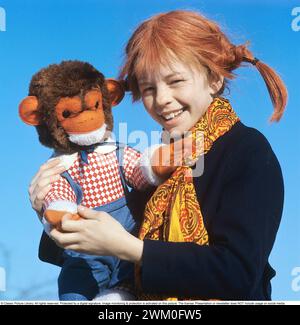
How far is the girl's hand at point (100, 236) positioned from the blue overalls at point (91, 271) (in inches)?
4.3

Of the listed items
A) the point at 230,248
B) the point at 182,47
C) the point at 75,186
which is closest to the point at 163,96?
the point at 182,47

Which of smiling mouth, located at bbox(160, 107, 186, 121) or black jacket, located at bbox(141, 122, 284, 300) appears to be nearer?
black jacket, located at bbox(141, 122, 284, 300)

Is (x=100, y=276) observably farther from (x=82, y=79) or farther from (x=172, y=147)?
(x=82, y=79)

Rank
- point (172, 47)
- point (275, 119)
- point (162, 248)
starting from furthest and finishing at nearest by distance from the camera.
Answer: point (275, 119) → point (172, 47) → point (162, 248)

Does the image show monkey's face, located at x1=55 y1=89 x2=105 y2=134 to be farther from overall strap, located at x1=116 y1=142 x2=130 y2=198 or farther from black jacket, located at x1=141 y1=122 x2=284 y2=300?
black jacket, located at x1=141 y1=122 x2=284 y2=300

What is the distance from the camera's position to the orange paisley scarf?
67.1 inches

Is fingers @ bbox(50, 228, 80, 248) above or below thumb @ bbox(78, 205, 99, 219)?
below

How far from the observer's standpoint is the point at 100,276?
179 centimetres

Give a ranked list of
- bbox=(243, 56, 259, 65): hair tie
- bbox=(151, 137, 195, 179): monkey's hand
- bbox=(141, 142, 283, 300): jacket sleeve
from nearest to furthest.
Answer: bbox=(141, 142, 283, 300): jacket sleeve
bbox=(151, 137, 195, 179): monkey's hand
bbox=(243, 56, 259, 65): hair tie

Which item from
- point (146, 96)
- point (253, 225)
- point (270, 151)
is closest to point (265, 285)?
point (253, 225)

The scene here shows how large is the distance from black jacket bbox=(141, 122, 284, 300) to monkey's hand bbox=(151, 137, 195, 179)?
61mm

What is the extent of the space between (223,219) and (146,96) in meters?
0.45

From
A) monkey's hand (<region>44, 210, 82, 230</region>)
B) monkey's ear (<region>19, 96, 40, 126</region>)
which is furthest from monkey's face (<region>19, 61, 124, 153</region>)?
monkey's hand (<region>44, 210, 82, 230</region>)

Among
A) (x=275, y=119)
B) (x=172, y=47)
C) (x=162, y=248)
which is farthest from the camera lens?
(x=275, y=119)
